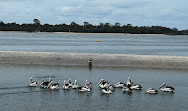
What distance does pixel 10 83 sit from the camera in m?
32.0

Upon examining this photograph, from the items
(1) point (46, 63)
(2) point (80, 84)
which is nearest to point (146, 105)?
(2) point (80, 84)

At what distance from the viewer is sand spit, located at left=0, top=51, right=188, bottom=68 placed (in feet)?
155

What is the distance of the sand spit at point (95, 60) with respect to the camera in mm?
47156

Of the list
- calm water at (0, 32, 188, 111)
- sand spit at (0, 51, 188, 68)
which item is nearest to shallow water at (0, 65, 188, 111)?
calm water at (0, 32, 188, 111)

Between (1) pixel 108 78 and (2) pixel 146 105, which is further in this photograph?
(1) pixel 108 78

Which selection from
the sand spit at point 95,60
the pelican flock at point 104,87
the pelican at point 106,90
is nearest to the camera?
the pelican at point 106,90

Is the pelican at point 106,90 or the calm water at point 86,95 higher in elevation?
the pelican at point 106,90

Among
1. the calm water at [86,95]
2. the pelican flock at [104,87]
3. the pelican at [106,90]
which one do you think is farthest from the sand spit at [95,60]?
the pelican at [106,90]

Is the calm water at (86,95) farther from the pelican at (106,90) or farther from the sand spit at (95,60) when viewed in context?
the sand spit at (95,60)

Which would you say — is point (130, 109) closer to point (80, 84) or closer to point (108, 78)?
point (80, 84)

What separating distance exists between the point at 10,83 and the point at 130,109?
1253 centimetres

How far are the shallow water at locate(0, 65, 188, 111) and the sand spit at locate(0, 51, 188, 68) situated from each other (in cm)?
514

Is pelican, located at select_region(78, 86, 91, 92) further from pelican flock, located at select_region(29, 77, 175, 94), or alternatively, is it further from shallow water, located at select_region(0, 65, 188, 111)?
shallow water, located at select_region(0, 65, 188, 111)

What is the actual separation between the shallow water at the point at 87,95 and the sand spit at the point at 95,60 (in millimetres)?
5141
